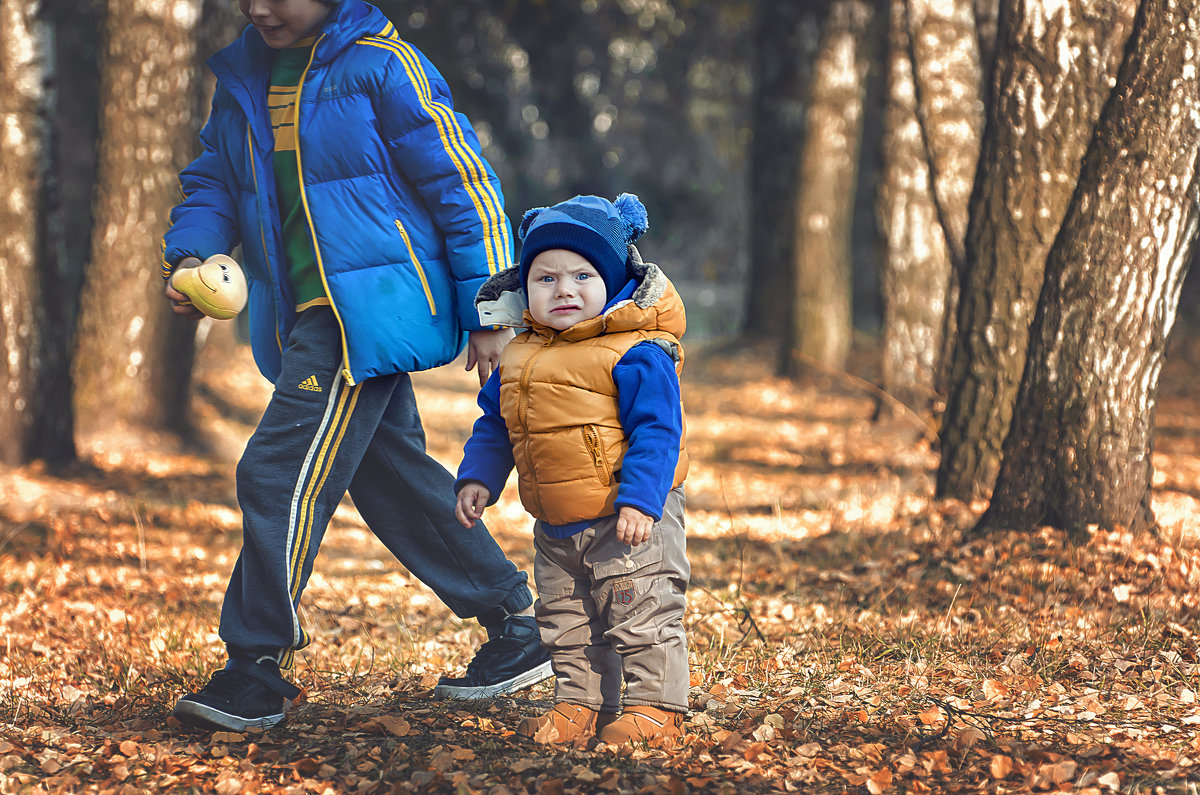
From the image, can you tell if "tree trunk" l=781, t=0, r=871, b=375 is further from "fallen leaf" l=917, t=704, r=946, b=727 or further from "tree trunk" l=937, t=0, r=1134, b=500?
"fallen leaf" l=917, t=704, r=946, b=727

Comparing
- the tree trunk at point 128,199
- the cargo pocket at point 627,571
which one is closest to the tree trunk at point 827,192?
the tree trunk at point 128,199

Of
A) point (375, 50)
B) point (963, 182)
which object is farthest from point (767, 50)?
point (375, 50)

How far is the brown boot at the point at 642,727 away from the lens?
128 inches

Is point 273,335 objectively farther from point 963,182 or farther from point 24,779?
point 963,182

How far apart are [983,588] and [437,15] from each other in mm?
14154

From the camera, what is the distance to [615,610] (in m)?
3.22

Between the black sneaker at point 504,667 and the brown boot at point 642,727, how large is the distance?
658 millimetres

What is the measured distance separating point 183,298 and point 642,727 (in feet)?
6.25

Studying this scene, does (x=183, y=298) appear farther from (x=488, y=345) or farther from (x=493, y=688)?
(x=493, y=688)

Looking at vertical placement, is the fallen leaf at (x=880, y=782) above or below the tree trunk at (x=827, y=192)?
below

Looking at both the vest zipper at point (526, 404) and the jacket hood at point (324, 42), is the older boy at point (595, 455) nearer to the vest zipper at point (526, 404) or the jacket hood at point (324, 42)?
the vest zipper at point (526, 404)

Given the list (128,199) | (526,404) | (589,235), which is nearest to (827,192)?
(128,199)

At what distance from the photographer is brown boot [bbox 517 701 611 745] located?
11.0 ft

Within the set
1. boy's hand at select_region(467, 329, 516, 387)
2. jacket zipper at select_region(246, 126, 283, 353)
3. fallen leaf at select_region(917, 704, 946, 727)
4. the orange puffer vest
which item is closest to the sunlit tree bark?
fallen leaf at select_region(917, 704, 946, 727)
